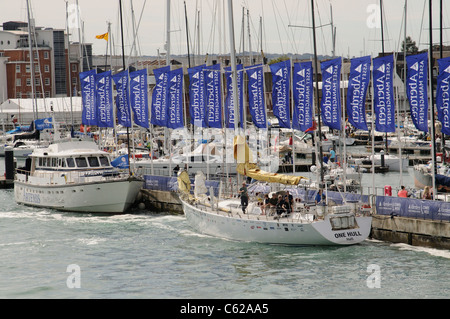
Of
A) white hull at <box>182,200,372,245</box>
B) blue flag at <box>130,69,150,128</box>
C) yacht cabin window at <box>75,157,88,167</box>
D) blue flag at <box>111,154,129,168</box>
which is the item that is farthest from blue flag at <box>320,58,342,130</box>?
blue flag at <box>111,154,129,168</box>

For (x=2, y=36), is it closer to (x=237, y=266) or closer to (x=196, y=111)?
(x=196, y=111)

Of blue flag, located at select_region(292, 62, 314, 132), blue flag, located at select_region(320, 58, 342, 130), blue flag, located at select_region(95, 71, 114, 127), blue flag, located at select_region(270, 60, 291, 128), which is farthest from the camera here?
blue flag, located at select_region(95, 71, 114, 127)

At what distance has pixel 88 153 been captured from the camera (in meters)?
47.3

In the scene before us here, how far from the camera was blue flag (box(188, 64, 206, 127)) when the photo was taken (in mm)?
43531

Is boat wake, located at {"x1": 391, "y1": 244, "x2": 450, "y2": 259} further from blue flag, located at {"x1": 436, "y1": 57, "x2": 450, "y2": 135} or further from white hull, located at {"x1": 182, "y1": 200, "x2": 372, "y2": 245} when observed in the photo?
blue flag, located at {"x1": 436, "y1": 57, "x2": 450, "y2": 135}

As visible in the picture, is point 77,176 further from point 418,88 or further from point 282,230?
point 418,88

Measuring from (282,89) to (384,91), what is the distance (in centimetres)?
584

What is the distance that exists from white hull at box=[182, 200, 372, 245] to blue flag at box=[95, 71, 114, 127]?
16.4 meters

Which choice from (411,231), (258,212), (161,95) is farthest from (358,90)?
(161,95)

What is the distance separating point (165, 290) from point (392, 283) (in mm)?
7999

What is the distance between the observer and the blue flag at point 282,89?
1521 inches

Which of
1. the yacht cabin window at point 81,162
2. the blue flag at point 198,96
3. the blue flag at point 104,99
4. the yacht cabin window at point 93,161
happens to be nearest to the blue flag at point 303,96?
the blue flag at point 198,96

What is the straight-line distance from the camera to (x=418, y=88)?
3403cm
